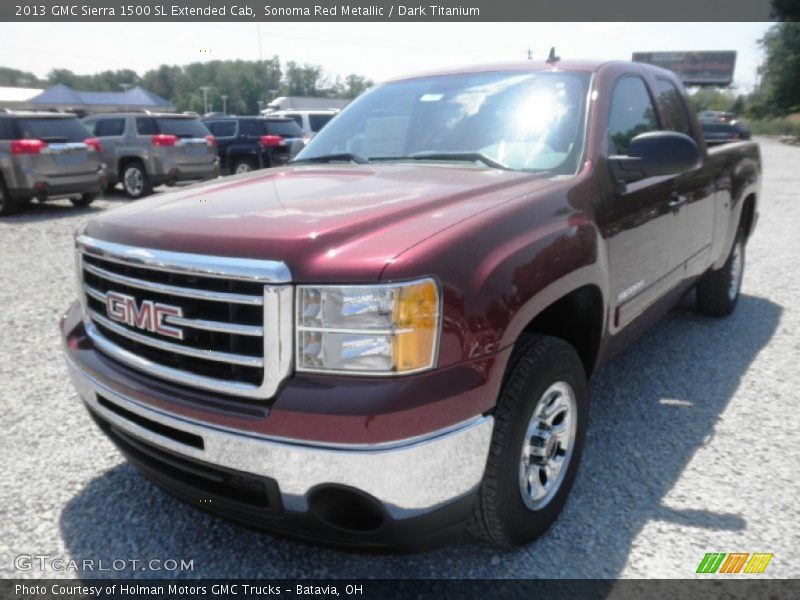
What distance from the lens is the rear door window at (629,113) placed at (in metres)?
3.21

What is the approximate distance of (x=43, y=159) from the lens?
10602 millimetres

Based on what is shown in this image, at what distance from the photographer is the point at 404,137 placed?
336 centimetres

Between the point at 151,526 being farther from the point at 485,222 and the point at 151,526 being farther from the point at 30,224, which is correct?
the point at 30,224

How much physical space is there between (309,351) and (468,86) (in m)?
2.02

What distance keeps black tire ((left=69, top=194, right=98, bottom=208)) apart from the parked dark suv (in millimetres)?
3719

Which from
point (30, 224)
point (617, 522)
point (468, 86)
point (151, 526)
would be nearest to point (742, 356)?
point (617, 522)

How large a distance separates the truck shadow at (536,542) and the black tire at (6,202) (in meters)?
9.38

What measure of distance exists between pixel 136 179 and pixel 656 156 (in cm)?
1211

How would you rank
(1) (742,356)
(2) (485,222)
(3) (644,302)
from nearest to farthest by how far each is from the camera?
1. (2) (485,222)
2. (3) (644,302)
3. (1) (742,356)

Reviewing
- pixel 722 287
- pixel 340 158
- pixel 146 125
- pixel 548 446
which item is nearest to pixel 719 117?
pixel 146 125

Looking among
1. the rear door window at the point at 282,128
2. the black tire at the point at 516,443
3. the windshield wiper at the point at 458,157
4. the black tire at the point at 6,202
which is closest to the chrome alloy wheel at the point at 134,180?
the black tire at the point at 6,202

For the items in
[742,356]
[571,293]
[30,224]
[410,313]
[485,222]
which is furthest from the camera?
[30,224]

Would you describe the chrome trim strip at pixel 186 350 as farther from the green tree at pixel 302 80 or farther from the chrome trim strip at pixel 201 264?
the green tree at pixel 302 80

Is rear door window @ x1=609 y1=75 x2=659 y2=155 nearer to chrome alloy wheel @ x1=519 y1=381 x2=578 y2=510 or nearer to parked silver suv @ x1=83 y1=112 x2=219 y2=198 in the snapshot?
chrome alloy wheel @ x1=519 y1=381 x2=578 y2=510
